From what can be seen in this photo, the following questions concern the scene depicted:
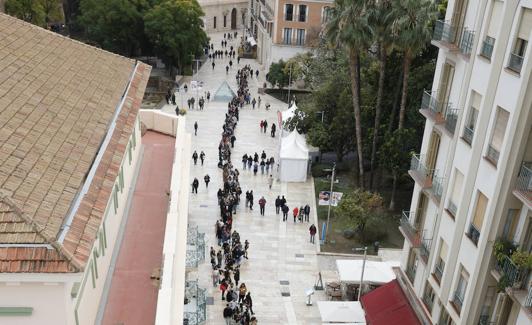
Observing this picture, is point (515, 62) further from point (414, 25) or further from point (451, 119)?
point (414, 25)

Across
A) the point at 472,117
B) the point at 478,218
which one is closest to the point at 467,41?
the point at 472,117

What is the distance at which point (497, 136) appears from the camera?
1625 cm

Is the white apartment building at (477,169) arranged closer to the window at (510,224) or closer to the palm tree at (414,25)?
the window at (510,224)

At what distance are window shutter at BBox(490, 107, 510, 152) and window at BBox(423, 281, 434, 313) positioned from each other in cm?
682

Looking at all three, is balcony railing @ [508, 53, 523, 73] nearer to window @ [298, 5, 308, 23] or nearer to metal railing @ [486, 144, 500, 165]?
metal railing @ [486, 144, 500, 165]

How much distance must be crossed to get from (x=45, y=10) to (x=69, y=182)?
62.4 metres

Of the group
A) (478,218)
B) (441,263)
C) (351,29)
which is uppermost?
(351,29)

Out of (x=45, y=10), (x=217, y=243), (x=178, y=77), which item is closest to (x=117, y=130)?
(x=217, y=243)

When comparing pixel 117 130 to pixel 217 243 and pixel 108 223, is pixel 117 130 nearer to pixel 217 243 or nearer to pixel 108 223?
pixel 108 223

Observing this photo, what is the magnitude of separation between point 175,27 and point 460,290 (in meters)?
47.9

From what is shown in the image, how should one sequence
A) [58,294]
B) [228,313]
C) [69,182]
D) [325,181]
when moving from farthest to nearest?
[325,181], [228,313], [69,182], [58,294]

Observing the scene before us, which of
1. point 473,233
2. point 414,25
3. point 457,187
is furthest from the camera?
point 414,25

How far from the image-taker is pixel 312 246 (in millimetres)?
30609

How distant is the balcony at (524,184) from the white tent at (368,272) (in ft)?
37.1
